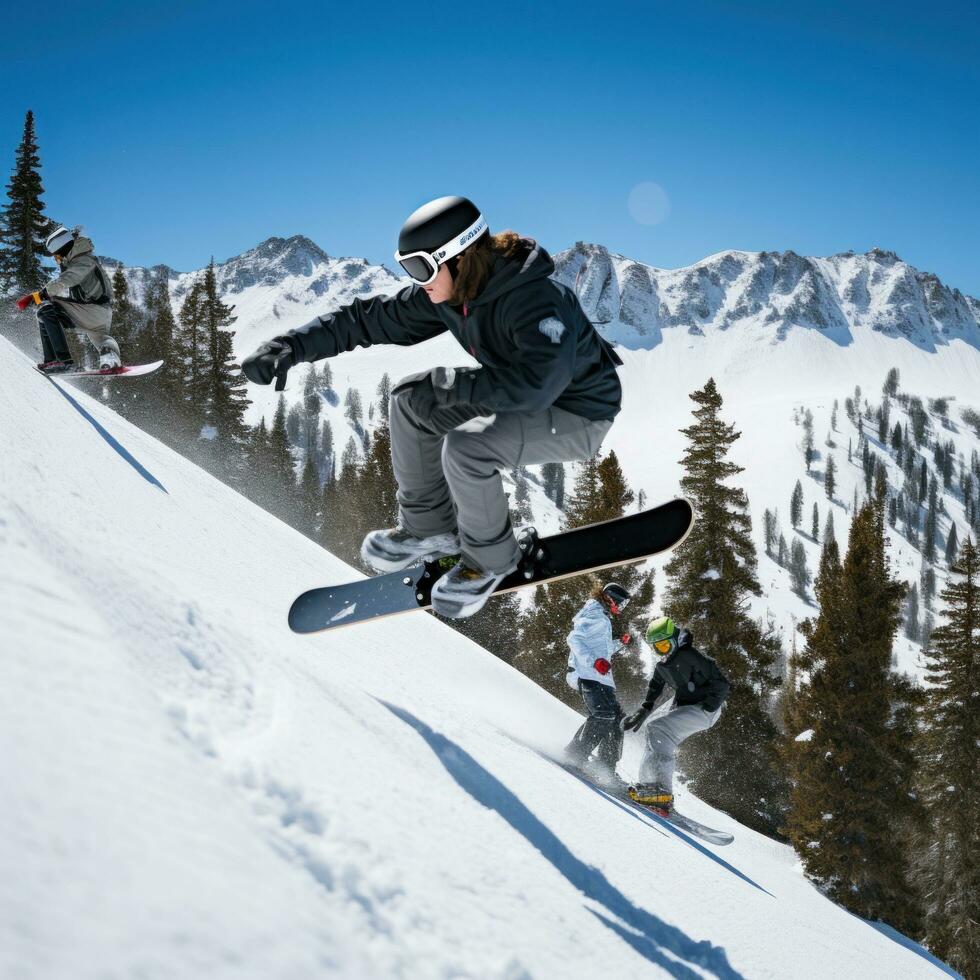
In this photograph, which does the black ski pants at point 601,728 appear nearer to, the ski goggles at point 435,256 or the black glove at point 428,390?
the black glove at point 428,390

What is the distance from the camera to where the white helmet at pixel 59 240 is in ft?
29.7

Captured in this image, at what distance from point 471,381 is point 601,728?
18.5 feet

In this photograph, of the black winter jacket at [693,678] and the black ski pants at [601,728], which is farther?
the black winter jacket at [693,678]

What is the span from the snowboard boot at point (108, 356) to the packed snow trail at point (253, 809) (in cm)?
599

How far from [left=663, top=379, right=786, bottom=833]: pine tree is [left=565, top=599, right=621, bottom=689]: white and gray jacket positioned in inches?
519

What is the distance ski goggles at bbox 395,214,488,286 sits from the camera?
3627 mm

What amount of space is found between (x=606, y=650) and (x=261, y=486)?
3049 centimetres

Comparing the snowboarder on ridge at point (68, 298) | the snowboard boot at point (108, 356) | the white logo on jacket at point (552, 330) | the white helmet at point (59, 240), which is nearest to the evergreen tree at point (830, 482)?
the snowboard boot at point (108, 356)

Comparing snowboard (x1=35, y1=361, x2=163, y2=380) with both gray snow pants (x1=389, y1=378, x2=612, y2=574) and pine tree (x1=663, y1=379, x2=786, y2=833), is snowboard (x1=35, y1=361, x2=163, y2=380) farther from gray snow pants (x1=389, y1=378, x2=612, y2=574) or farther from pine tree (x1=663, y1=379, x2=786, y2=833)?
pine tree (x1=663, y1=379, x2=786, y2=833)

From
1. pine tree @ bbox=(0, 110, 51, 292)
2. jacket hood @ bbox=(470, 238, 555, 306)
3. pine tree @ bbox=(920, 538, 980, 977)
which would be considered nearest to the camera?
jacket hood @ bbox=(470, 238, 555, 306)

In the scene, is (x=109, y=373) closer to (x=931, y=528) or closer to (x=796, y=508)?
(x=796, y=508)

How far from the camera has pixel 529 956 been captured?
2.26m

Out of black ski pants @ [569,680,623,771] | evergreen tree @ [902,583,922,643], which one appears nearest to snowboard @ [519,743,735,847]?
black ski pants @ [569,680,623,771]

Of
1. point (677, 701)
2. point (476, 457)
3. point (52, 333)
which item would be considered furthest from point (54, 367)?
point (677, 701)
